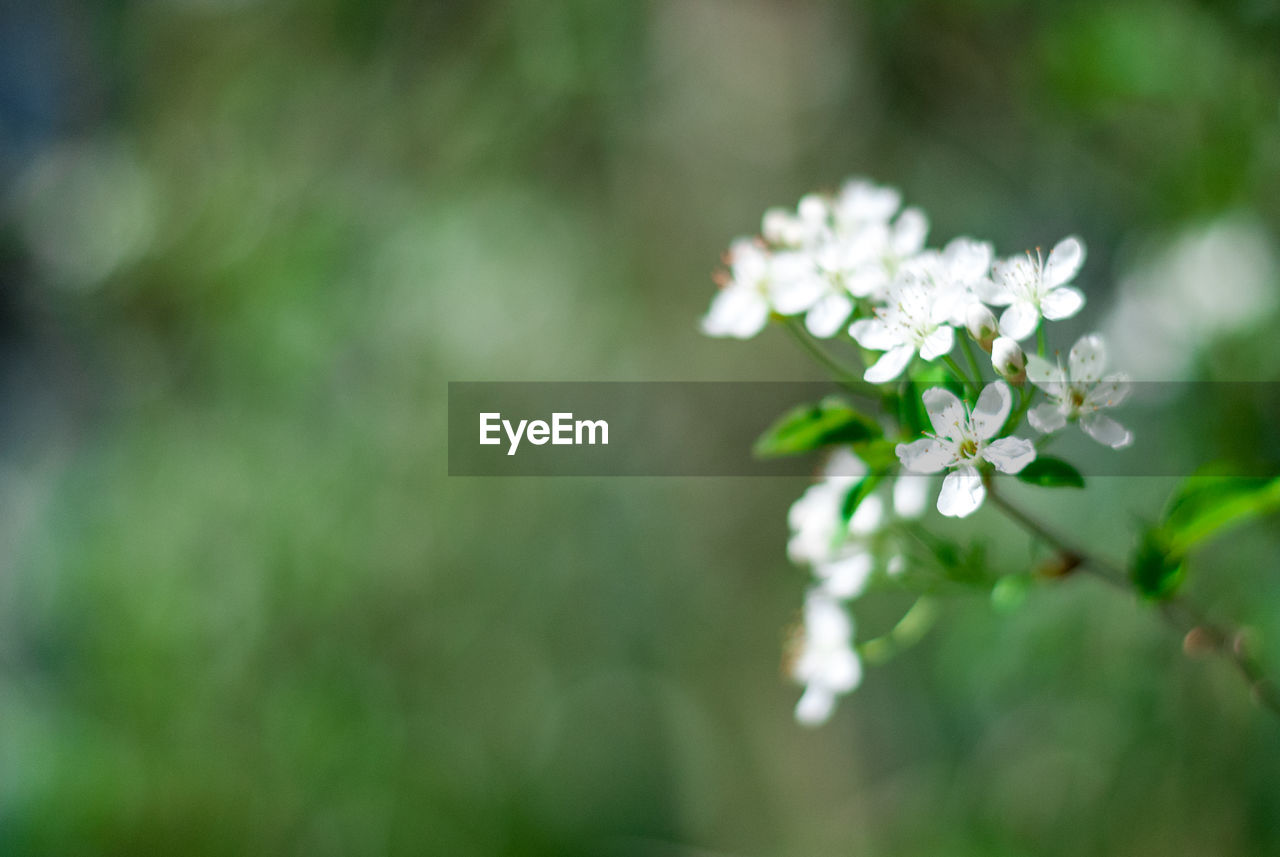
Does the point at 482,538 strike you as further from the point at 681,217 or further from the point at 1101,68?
the point at 1101,68

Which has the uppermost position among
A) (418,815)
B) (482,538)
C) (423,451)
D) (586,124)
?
(586,124)

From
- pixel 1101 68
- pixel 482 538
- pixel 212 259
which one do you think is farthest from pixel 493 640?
pixel 1101 68

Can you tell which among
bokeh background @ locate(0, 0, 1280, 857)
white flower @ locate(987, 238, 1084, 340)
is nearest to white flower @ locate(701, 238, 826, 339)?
white flower @ locate(987, 238, 1084, 340)

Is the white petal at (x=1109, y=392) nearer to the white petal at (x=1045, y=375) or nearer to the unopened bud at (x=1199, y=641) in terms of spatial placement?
the white petal at (x=1045, y=375)

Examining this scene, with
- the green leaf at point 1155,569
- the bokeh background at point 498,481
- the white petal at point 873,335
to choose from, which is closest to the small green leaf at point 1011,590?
the green leaf at point 1155,569

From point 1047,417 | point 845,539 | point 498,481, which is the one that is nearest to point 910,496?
point 845,539
